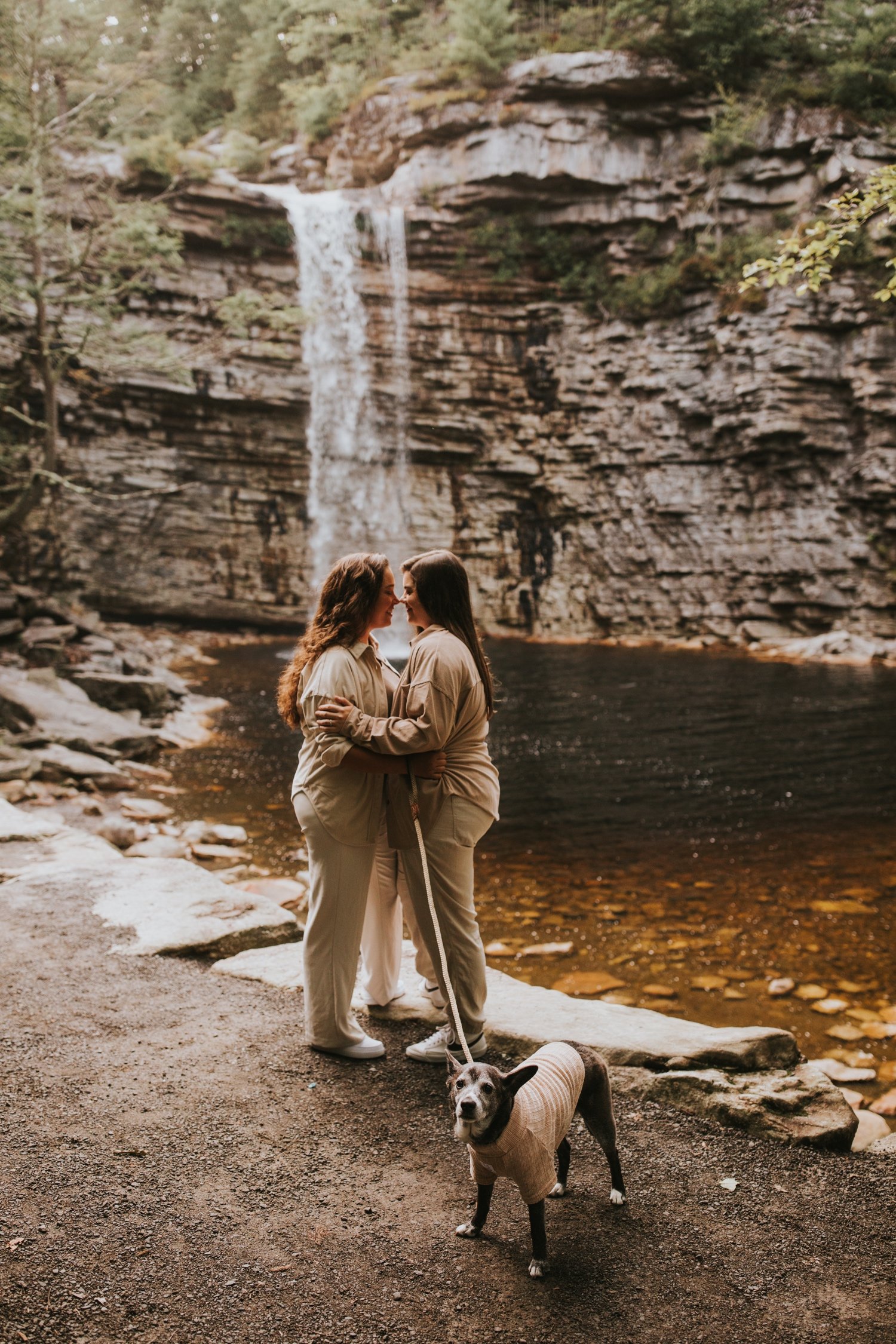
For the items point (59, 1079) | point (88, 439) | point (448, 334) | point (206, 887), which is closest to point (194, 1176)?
Result: point (59, 1079)

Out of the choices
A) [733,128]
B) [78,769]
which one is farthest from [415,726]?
[733,128]

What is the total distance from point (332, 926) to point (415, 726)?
3.43ft

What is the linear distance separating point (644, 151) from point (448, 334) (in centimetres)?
841

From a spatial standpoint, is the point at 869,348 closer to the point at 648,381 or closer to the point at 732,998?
the point at 648,381

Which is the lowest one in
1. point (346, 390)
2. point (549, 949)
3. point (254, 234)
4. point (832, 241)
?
point (549, 949)

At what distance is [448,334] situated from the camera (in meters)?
29.0

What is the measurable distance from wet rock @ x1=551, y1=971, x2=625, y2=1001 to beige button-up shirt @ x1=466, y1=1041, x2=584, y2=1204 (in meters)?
3.40

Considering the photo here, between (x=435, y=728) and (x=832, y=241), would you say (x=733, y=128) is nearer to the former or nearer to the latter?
(x=832, y=241)

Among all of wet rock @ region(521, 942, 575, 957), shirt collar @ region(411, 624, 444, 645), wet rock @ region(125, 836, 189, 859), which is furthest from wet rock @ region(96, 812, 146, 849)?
shirt collar @ region(411, 624, 444, 645)

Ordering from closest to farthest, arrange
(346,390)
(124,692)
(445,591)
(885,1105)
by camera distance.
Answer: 1. (445,591)
2. (885,1105)
3. (124,692)
4. (346,390)

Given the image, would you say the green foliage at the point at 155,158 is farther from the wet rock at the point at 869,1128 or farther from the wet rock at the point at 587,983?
the wet rock at the point at 869,1128

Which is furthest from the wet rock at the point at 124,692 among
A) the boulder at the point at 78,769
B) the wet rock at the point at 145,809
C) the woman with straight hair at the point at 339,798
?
the woman with straight hair at the point at 339,798

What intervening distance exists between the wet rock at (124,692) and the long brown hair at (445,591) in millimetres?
12055

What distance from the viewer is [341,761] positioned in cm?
367
